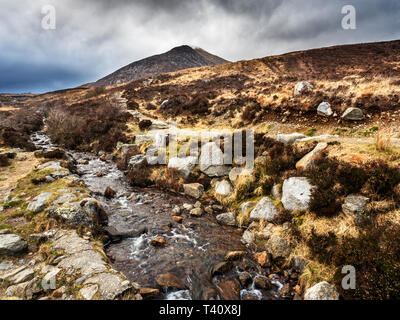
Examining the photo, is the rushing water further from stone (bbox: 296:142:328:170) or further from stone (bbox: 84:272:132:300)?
stone (bbox: 296:142:328:170)

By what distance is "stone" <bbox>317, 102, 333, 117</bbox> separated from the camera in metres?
12.1

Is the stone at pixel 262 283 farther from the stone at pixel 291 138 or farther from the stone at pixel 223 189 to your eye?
the stone at pixel 291 138

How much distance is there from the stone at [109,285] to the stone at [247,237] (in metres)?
4.59

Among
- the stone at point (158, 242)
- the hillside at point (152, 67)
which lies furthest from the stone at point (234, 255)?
the hillside at point (152, 67)

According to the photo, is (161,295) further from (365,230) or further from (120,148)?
(120,148)

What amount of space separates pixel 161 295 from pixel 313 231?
5.17m

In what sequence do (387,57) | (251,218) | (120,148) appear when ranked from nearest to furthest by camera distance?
(251,218) → (120,148) → (387,57)

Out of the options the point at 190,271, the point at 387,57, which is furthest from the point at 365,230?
the point at 387,57

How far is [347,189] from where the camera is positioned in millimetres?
6516

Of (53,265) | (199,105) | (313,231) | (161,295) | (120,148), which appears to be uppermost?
(199,105)

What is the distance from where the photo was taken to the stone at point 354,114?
10820 mm

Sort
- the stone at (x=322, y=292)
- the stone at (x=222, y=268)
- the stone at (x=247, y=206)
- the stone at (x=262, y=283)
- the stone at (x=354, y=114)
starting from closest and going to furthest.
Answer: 1. the stone at (x=322, y=292)
2. the stone at (x=262, y=283)
3. the stone at (x=222, y=268)
4. the stone at (x=247, y=206)
5. the stone at (x=354, y=114)

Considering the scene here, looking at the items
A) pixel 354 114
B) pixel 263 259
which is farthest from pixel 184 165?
pixel 354 114
